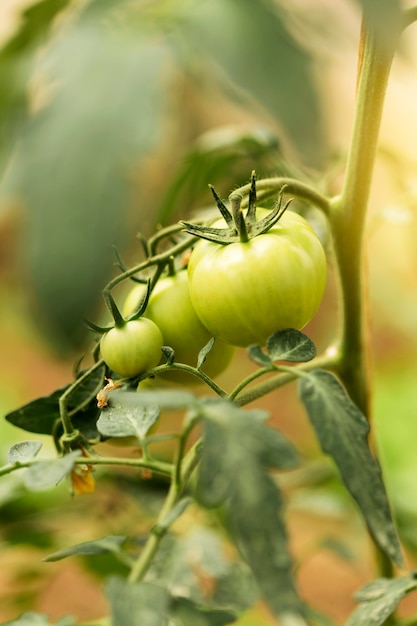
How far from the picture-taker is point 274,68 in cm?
54

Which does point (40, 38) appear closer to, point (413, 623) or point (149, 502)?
point (149, 502)

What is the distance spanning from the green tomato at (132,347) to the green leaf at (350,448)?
3.2 inches

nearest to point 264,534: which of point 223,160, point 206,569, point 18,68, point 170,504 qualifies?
point 170,504

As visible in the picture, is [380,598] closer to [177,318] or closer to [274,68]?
[177,318]

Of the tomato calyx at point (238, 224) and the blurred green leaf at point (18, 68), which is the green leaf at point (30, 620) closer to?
the tomato calyx at point (238, 224)

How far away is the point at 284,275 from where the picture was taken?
0.33 m

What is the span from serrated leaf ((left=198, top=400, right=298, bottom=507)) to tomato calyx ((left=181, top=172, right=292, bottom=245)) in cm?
11

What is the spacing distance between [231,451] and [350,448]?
6 cm

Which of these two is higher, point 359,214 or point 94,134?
point 94,134

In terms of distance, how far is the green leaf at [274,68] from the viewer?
52cm

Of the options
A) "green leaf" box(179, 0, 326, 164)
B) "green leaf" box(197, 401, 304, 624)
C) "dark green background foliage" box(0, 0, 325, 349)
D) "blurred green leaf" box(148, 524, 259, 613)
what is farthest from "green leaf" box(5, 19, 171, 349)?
"green leaf" box(197, 401, 304, 624)

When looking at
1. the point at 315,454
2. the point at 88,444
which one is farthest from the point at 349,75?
the point at 88,444

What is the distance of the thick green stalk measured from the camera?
35cm

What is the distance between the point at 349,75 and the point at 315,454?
41.2 inches
